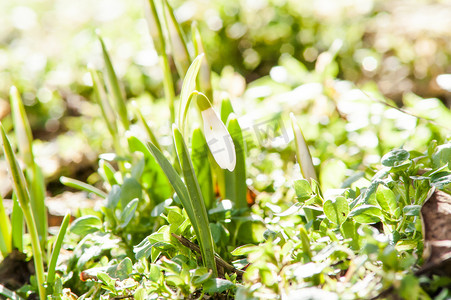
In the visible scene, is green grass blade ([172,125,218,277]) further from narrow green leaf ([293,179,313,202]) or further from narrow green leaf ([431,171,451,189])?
narrow green leaf ([431,171,451,189])

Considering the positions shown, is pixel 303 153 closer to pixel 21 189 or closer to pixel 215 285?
pixel 215 285

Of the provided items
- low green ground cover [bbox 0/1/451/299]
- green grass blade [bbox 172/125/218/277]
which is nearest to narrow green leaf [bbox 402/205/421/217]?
low green ground cover [bbox 0/1/451/299]

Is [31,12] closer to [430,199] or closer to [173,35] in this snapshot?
[173,35]

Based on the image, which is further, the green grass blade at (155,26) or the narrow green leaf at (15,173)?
the green grass blade at (155,26)

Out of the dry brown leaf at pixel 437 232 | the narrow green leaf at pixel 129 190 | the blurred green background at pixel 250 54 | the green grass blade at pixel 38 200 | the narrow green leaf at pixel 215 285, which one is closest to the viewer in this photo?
the dry brown leaf at pixel 437 232

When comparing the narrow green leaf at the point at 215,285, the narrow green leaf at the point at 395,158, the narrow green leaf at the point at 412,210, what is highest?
the narrow green leaf at the point at 395,158

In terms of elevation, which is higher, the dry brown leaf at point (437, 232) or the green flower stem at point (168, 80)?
the green flower stem at point (168, 80)

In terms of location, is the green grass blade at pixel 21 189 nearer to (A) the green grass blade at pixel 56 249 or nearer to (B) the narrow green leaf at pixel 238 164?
(A) the green grass blade at pixel 56 249

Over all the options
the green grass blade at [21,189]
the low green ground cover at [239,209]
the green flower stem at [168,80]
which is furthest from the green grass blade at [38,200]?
the green flower stem at [168,80]
